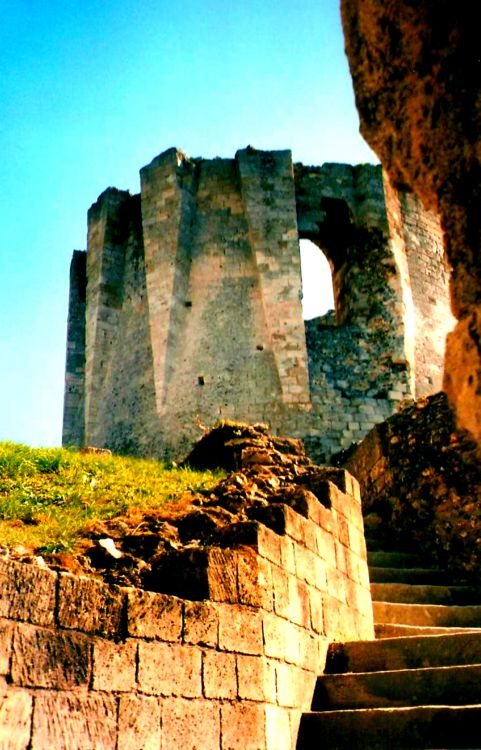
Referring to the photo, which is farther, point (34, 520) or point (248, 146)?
point (248, 146)

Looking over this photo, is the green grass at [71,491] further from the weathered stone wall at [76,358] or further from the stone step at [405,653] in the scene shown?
the weathered stone wall at [76,358]

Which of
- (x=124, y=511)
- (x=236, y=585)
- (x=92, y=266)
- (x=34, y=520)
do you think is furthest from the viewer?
(x=92, y=266)

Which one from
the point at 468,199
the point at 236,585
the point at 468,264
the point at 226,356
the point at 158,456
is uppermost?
the point at 226,356

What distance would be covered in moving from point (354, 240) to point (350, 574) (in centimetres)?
1222

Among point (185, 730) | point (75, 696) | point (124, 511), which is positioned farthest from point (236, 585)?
point (124, 511)

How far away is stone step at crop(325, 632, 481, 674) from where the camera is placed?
187 inches

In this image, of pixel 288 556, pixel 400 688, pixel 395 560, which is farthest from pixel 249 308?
pixel 400 688

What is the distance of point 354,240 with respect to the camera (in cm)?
1692

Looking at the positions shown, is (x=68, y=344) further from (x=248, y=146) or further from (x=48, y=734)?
(x=48, y=734)

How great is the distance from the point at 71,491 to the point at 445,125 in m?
5.38

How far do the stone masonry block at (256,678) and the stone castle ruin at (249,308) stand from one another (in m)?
10.7

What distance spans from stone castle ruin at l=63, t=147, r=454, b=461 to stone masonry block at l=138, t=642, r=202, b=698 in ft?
37.0

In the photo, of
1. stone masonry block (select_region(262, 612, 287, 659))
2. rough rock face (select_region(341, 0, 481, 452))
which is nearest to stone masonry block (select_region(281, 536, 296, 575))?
stone masonry block (select_region(262, 612, 287, 659))

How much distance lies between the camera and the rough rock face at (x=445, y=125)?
1.84 meters
